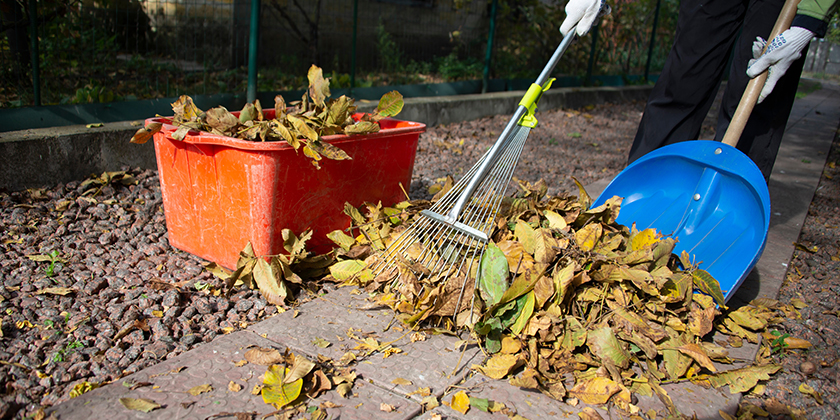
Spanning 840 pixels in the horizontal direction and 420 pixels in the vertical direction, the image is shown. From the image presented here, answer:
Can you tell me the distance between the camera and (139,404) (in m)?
1.39

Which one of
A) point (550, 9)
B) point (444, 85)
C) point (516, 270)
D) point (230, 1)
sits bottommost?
point (516, 270)

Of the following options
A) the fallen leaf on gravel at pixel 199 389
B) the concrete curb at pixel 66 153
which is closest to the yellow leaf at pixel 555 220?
the fallen leaf on gravel at pixel 199 389

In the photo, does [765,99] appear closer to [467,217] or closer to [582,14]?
[582,14]

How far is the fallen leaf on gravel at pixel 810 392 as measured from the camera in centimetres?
175

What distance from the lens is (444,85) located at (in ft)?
18.9

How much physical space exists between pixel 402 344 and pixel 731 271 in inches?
54.8

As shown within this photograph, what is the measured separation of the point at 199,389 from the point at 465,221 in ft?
3.59

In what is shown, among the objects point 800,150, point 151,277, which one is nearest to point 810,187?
point 800,150

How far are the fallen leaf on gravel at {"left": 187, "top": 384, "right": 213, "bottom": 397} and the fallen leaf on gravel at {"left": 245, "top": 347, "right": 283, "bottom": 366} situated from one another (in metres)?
0.15

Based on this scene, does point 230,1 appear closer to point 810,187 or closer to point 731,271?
point 731,271

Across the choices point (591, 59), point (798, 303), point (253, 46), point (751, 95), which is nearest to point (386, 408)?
point (798, 303)

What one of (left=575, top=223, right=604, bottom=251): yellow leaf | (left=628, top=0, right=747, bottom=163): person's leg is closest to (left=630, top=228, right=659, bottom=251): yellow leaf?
(left=575, top=223, right=604, bottom=251): yellow leaf

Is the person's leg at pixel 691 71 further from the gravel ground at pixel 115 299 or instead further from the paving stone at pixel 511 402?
the paving stone at pixel 511 402

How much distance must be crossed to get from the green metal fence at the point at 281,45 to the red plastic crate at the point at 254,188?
54.0 inches
